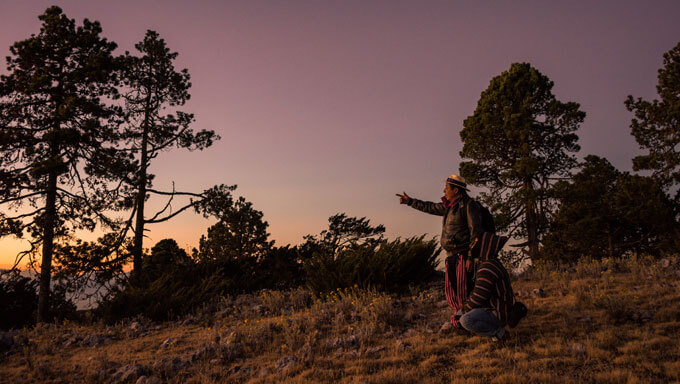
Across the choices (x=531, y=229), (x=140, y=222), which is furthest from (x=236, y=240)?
(x=531, y=229)

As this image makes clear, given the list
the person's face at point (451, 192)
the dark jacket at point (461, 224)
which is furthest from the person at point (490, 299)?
the person's face at point (451, 192)

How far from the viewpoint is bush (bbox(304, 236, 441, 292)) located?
9.08m

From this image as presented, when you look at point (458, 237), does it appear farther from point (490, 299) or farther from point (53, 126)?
point (53, 126)

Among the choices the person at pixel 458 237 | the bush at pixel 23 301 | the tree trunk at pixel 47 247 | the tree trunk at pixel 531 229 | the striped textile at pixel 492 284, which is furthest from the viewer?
the tree trunk at pixel 531 229

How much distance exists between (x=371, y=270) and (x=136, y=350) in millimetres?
4585

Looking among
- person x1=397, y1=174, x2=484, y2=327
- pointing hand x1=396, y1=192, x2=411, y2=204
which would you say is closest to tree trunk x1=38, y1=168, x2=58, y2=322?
pointing hand x1=396, y1=192, x2=411, y2=204

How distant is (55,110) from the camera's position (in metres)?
14.6

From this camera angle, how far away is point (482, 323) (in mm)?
5125

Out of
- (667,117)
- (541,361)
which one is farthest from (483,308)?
(667,117)

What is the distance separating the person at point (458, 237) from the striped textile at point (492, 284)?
0.26m

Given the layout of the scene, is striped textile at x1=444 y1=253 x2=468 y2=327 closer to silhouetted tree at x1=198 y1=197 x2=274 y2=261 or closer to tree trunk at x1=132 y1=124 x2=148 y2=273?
tree trunk at x1=132 y1=124 x2=148 y2=273

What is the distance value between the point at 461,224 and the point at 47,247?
14.1 metres

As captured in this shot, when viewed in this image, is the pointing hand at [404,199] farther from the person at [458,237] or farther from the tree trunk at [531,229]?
the tree trunk at [531,229]

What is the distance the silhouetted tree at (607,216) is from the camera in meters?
19.5
